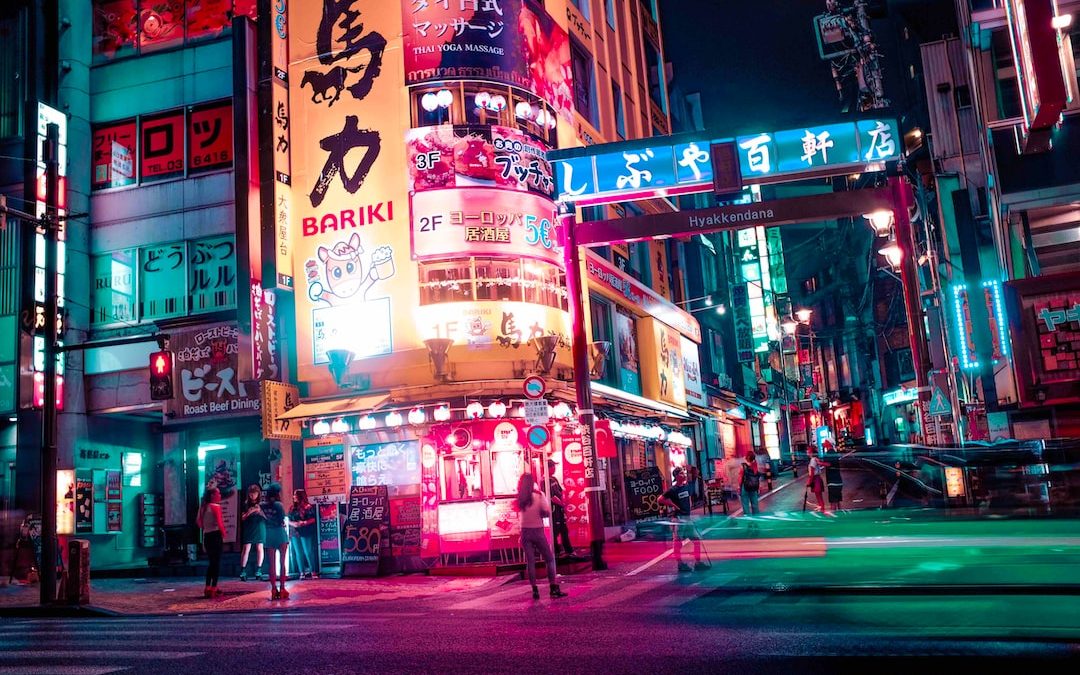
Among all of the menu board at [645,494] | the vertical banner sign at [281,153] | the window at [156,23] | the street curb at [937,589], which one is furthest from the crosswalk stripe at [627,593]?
the window at [156,23]

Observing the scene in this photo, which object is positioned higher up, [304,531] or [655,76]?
[655,76]

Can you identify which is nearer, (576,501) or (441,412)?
(441,412)

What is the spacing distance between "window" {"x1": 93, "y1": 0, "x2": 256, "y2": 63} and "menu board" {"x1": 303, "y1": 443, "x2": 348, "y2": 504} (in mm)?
12832

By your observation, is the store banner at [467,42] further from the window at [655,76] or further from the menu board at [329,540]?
the window at [655,76]

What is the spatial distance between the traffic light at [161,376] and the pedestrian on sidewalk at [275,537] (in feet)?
10.2

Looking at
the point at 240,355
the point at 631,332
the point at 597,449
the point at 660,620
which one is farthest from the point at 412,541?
the point at 631,332

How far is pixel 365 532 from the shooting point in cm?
1967

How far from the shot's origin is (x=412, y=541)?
19.8 m

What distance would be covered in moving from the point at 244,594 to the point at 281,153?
11540 mm

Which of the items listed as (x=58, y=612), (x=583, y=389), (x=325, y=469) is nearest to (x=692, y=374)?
(x=325, y=469)

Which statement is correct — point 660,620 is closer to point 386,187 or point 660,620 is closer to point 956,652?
point 956,652

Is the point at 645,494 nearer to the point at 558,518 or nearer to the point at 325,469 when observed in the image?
the point at 558,518

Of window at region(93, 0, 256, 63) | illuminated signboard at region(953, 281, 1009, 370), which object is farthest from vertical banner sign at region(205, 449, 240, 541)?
illuminated signboard at region(953, 281, 1009, 370)

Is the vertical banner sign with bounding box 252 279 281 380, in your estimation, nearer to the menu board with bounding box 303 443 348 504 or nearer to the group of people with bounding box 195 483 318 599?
the menu board with bounding box 303 443 348 504
